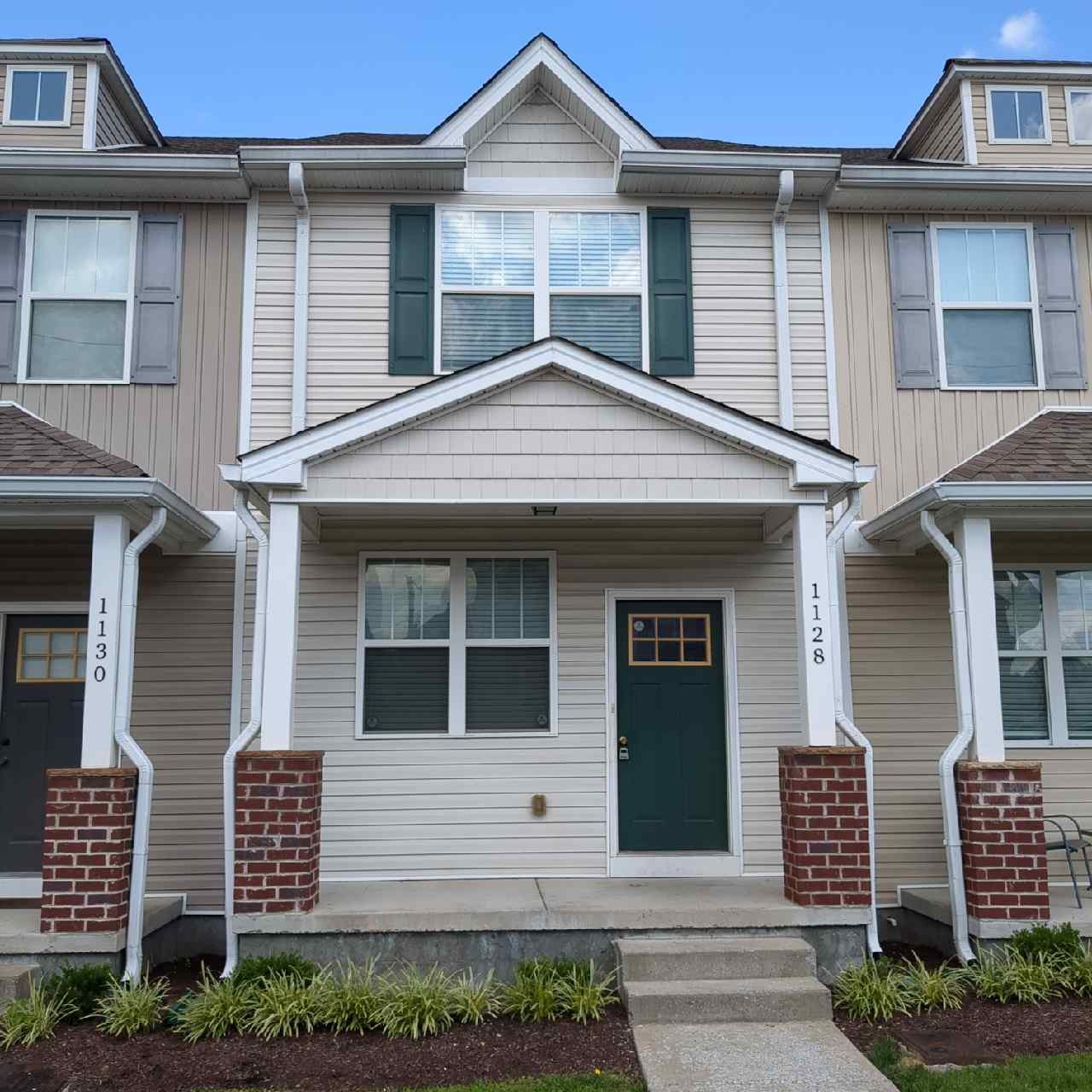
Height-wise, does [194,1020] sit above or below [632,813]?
below

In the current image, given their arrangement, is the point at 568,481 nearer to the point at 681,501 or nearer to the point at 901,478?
the point at 681,501

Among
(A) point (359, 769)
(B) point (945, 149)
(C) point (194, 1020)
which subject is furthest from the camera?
(B) point (945, 149)

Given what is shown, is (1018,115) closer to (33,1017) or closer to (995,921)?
(995,921)

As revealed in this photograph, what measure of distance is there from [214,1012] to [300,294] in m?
5.11

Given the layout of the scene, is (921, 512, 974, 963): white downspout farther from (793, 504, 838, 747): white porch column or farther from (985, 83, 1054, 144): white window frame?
(985, 83, 1054, 144): white window frame

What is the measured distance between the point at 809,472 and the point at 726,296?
2.39 meters

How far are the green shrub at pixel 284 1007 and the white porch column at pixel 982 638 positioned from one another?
4203 mm

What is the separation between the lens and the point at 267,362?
27.0 ft

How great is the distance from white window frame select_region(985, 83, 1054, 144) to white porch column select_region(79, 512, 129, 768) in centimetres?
761

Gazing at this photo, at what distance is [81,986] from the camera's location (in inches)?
233

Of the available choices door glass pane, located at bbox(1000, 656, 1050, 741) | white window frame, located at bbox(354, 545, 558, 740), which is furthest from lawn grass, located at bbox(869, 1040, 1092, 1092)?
white window frame, located at bbox(354, 545, 558, 740)

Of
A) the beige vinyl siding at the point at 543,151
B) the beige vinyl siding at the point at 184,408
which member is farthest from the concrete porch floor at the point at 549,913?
the beige vinyl siding at the point at 543,151

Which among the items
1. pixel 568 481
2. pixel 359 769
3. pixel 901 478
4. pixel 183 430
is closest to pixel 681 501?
pixel 568 481

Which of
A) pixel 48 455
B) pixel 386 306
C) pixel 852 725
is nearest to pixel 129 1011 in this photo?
pixel 48 455
